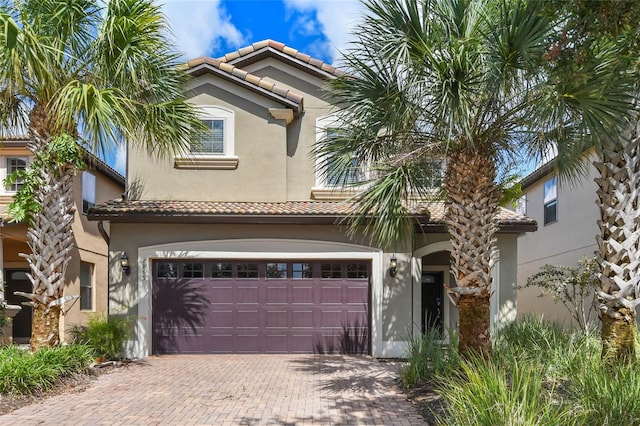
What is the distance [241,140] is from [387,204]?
575 centimetres

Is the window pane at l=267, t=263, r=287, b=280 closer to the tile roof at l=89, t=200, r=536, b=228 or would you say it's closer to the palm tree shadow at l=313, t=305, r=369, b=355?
the tile roof at l=89, t=200, r=536, b=228

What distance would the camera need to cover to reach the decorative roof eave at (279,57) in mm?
15406

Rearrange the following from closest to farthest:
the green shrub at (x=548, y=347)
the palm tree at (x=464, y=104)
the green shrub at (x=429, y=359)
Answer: the palm tree at (x=464, y=104), the green shrub at (x=548, y=347), the green shrub at (x=429, y=359)

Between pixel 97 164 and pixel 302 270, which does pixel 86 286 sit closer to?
pixel 97 164

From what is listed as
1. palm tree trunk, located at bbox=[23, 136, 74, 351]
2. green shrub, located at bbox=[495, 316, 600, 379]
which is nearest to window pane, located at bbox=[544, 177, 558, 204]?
green shrub, located at bbox=[495, 316, 600, 379]

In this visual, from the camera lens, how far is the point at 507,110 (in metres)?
8.39

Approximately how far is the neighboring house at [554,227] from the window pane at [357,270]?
15.7 ft

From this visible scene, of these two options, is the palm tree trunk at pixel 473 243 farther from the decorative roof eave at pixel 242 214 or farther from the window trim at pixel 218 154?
the window trim at pixel 218 154

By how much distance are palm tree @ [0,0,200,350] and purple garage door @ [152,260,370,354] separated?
137 inches

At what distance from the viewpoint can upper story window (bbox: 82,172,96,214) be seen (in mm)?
16172

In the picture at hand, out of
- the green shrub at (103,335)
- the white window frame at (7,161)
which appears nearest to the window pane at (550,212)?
the green shrub at (103,335)

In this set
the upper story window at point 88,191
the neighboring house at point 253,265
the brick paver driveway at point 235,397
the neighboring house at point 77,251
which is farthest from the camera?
the upper story window at point 88,191

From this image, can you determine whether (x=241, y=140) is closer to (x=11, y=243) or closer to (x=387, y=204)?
(x=387, y=204)

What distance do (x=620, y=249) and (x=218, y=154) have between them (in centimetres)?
1011
